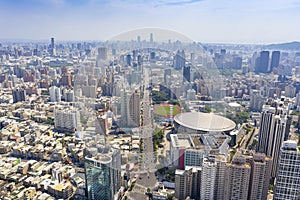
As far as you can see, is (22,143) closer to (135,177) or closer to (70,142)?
(70,142)

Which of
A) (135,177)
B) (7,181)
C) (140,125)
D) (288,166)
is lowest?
(7,181)

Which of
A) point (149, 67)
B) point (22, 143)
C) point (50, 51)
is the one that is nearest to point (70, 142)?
point (22, 143)

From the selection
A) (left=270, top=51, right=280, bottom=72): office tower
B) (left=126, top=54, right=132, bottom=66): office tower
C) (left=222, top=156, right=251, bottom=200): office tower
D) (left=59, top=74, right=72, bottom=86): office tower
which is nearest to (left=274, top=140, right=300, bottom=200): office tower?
(left=222, top=156, right=251, bottom=200): office tower

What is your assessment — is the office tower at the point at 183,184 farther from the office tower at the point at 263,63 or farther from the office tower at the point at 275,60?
the office tower at the point at 275,60

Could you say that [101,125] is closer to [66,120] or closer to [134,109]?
[134,109]

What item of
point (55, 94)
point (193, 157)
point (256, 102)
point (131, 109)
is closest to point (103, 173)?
point (131, 109)

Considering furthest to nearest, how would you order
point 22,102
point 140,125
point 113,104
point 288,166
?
point 22,102, point 113,104, point 140,125, point 288,166

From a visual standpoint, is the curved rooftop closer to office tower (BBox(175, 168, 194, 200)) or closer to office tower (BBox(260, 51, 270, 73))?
office tower (BBox(175, 168, 194, 200))
